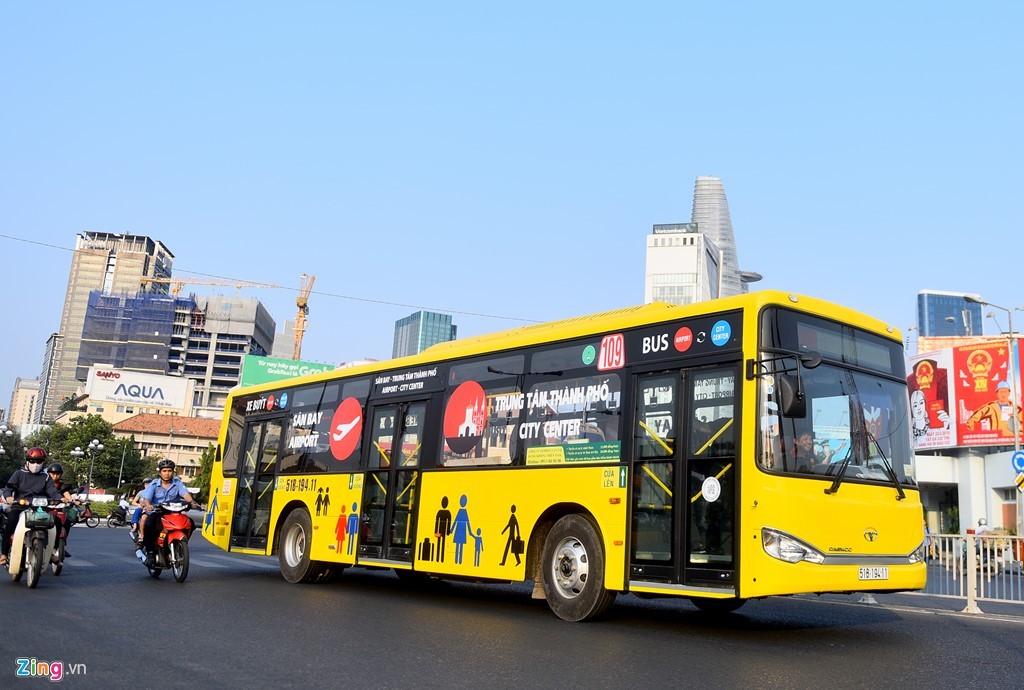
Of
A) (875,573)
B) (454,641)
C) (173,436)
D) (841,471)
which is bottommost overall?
(454,641)

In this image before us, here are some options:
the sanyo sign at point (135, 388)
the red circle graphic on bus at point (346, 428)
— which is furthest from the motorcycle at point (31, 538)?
the sanyo sign at point (135, 388)

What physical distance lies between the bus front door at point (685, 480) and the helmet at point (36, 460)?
7759 millimetres

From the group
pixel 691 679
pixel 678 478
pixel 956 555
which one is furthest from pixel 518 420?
pixel 956 555

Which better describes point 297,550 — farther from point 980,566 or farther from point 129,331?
point 129,331

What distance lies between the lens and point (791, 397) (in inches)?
327

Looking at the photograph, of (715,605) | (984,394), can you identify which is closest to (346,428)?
(715,605)

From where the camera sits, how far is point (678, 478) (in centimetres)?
912

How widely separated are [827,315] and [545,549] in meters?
3.87

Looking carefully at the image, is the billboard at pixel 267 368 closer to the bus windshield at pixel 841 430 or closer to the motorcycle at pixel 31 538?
the motorcycle at pixel 31 538

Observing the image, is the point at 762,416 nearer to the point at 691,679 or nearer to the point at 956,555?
the point at 691,679

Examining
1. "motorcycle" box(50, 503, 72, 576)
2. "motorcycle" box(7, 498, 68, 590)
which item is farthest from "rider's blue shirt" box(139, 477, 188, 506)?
"motorcycle" box(7, 498, 68, 590)

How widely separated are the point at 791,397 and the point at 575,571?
311 cm

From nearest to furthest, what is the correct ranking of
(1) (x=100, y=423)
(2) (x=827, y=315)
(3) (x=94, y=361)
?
Answer: (2) (x=827, y=315) → (1) (x=100, y=423) → (3) (x=94, y=361)

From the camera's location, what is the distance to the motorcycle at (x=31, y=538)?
37.8ft
